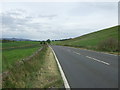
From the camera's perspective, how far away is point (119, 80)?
7008mm

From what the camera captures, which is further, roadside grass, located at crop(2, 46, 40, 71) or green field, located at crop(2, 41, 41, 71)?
green field, located at crop(2, 41, 41, 71)

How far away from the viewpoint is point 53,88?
20.6 feet

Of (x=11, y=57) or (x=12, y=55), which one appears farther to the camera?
(x=12, y=55)

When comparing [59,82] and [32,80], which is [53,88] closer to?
[59,82]

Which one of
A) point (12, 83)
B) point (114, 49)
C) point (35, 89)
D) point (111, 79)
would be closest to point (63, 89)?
point (35, 89)

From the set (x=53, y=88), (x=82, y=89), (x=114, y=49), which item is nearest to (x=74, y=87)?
(x=82, y=89)

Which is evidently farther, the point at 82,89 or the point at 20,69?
the point at 20,69

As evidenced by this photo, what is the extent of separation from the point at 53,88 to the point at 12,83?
1575 mm

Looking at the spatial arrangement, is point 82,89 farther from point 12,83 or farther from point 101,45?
point 101,45

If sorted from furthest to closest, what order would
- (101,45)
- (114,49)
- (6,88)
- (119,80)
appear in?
(101,45)
(114,49)
(119,80)
(6,88)

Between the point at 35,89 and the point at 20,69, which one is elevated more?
the point at 20,69

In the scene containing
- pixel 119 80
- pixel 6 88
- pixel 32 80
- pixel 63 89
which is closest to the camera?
pixel 6 88

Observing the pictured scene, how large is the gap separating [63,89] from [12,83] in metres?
1.93

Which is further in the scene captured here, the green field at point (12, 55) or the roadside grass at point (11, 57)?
the green field at point (12, 55)
